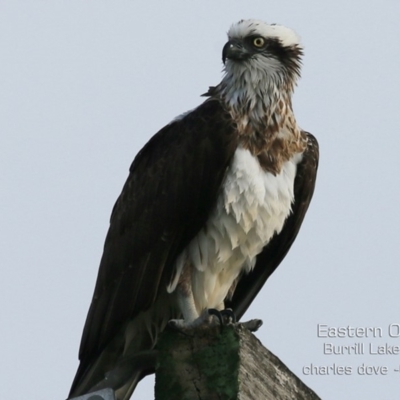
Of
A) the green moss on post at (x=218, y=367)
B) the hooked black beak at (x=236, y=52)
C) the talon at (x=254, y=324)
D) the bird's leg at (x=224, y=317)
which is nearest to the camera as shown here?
the green moss on post at (x=218, y=367)

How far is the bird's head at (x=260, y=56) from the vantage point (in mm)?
8273

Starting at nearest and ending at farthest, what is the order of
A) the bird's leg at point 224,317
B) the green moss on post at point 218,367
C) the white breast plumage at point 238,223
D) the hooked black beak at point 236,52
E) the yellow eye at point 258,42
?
the green moss on post at point 218,367 → the bird's leg at point 224,317 → the white breast plumage at point 238,223 → the hooked black beak at point 236,52 → the yellow eye at point 258,42

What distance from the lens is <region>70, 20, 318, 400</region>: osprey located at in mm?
7742

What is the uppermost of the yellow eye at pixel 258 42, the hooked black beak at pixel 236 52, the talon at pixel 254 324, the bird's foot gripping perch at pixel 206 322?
the yellow eye at pixel 258 42

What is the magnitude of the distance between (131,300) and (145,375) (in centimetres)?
101

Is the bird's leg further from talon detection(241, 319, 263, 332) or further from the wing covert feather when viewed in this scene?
the wing covert feather

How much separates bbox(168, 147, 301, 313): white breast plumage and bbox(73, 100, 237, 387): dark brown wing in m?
0.08

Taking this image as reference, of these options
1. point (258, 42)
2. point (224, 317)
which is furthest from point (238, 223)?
point (224, 317)

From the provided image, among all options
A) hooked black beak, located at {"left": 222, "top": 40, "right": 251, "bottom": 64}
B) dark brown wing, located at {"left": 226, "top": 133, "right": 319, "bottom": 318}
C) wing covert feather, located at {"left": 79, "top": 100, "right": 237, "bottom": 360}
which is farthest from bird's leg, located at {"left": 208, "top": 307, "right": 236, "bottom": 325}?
hooked black beak, located at {"left": 222, "top": 40, "right": 251, "bottom": 64}

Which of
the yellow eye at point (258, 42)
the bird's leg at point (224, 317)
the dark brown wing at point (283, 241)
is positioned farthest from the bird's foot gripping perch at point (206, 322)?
the yellow eye at point (258, 42)

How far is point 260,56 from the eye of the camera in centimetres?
840

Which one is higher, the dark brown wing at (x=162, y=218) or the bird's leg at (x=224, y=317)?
the dark brown wing at (x=162, y=218)

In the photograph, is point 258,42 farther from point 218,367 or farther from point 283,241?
point 218,367

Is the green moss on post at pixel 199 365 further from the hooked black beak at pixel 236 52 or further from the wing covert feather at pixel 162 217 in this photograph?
the hooked black beak at pixel 236 52
